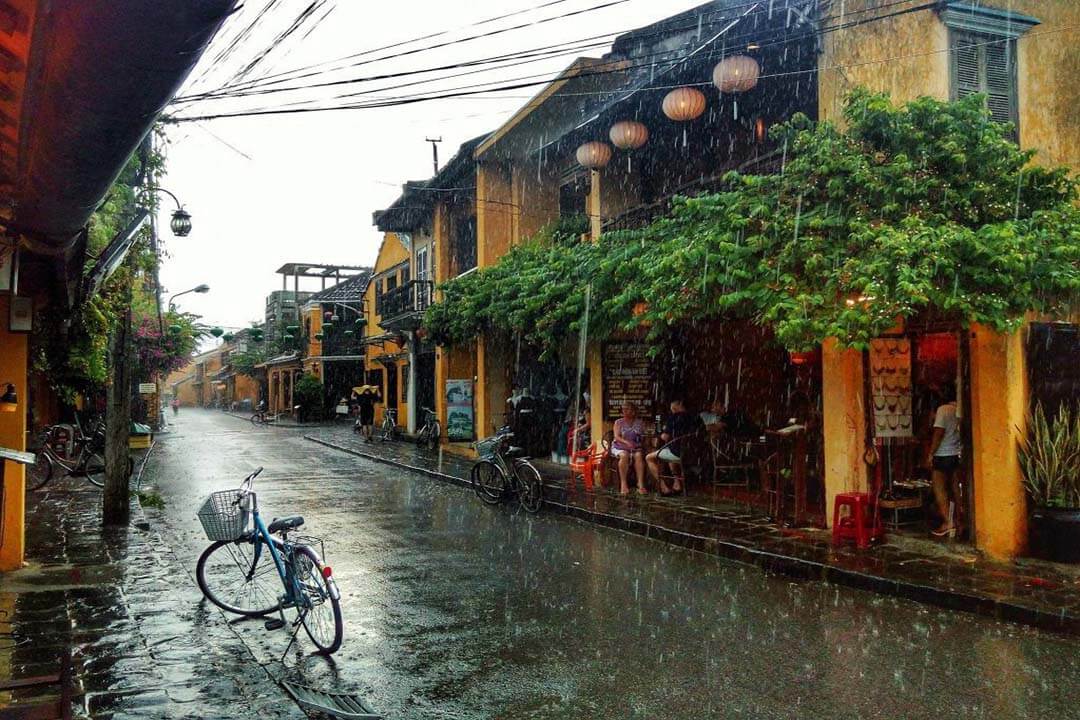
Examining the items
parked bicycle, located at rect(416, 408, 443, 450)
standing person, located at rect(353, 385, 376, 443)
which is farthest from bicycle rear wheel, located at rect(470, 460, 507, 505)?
standing person, located at rect(353, 385, 376, 443)

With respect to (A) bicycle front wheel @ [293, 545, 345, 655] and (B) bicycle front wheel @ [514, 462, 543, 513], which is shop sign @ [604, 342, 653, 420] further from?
(A) bicycle front wheel @ [293, 545, 345, 655]

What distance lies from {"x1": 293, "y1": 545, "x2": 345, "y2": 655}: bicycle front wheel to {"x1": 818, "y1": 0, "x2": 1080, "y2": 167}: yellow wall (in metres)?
7.67

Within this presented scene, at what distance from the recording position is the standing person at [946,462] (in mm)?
9016

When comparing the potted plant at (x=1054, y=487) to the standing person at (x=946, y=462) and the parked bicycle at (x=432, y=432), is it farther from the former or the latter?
the parked bicycle at (x=432, y=432)

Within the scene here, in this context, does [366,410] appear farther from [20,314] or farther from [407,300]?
[20,314]

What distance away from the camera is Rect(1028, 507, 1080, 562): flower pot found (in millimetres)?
7871

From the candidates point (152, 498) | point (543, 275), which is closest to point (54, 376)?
point (152, 498)

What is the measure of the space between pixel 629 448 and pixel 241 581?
22.5 feet

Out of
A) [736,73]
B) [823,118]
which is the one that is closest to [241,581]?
[736,73]

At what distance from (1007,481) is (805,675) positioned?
4521mm

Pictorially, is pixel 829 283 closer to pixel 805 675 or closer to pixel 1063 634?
pixel 1063 634

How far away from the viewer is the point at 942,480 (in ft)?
30.0

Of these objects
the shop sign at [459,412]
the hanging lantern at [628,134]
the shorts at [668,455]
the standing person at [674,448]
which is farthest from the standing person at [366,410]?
the hanging lantern at [628,134]

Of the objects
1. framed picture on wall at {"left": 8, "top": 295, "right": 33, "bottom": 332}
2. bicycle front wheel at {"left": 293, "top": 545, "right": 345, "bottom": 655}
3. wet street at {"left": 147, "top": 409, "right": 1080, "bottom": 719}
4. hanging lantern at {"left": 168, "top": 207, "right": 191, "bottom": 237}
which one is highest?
hanging lantern at {"left": 168, "top": 207, "right": 191, "bottom": 237}
